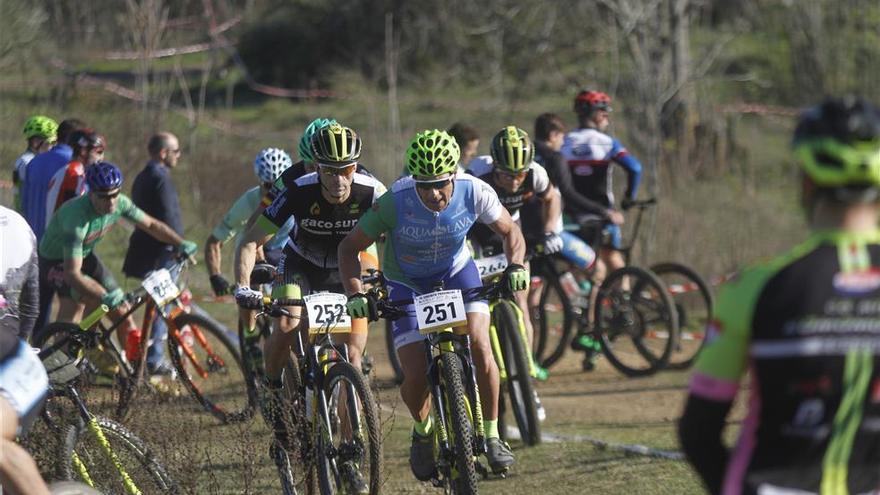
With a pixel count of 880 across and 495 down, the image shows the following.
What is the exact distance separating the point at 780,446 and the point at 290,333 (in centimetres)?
461

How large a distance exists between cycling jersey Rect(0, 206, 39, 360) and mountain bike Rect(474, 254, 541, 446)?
3.29 meters

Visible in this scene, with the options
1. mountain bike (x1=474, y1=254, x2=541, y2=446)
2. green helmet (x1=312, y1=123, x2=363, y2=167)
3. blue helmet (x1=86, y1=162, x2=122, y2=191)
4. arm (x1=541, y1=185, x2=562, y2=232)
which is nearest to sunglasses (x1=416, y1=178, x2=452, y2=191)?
green helmet (x1=312, y1=123, x2=363, y2=167)

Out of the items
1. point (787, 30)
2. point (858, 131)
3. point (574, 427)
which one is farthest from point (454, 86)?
point (858, 131)

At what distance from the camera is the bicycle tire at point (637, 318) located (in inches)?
432

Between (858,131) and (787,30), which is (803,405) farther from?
(787,30)

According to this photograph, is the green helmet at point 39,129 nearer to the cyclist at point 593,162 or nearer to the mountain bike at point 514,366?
the cyclist at point 593,162

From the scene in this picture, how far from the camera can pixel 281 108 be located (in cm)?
2812

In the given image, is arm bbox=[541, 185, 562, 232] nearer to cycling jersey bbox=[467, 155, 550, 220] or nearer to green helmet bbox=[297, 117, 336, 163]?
cycling jersey bbox=[467, 155, 550, 220]

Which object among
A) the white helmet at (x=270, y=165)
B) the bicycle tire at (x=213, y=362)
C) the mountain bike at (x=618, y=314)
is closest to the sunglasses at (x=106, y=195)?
the white helmet at (x=270, y=165)

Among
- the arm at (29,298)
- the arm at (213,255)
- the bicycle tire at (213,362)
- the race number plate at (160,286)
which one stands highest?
the arm at (29,298)

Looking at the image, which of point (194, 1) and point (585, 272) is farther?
point (194, 1)

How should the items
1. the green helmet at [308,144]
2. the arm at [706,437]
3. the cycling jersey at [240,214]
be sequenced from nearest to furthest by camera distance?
the arm at [706,437], the green helmet at [308,144], the cycling jersey at [240,214]

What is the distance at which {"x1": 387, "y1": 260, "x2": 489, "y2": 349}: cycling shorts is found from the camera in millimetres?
6966

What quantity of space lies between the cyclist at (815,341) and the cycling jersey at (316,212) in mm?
4281
